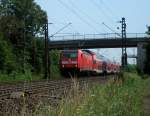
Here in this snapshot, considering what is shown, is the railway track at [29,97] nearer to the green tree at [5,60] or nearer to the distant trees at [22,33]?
the green tree at [5,60]

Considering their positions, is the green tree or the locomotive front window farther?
the green tree

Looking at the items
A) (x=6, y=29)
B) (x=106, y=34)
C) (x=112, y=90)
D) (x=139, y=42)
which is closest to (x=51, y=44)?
(x=106, y=34)

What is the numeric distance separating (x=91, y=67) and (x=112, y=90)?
48758mm

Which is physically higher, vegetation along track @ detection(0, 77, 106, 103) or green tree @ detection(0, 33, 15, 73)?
green tree @ detection(0, 33, 15, 73)

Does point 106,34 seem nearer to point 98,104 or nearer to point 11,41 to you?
point 11,41

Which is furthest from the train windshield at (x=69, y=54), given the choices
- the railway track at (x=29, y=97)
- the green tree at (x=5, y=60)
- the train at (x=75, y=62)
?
the railway track at (x=29, y=97)

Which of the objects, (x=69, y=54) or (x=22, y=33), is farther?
(x=22, y=33)

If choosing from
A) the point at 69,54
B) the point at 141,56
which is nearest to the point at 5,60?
the point at 69,54

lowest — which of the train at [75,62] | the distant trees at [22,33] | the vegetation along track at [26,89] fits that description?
the vegetation along track at [26,89]

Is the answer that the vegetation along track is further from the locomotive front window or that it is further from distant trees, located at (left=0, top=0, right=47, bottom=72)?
distant trees, located at (left=0, top=0, right=47, bottom=72)

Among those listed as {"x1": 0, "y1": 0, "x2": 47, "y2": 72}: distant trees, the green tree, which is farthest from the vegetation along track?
{"x1": 0, "y1": 0, "x2": 47, "y2": 72}: distant trees

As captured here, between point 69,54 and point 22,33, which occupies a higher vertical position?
point 22,33

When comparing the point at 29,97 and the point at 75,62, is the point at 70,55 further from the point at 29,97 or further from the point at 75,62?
the point at 29,97

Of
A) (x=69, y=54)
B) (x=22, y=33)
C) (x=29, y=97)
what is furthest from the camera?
(x=22, y=33)
